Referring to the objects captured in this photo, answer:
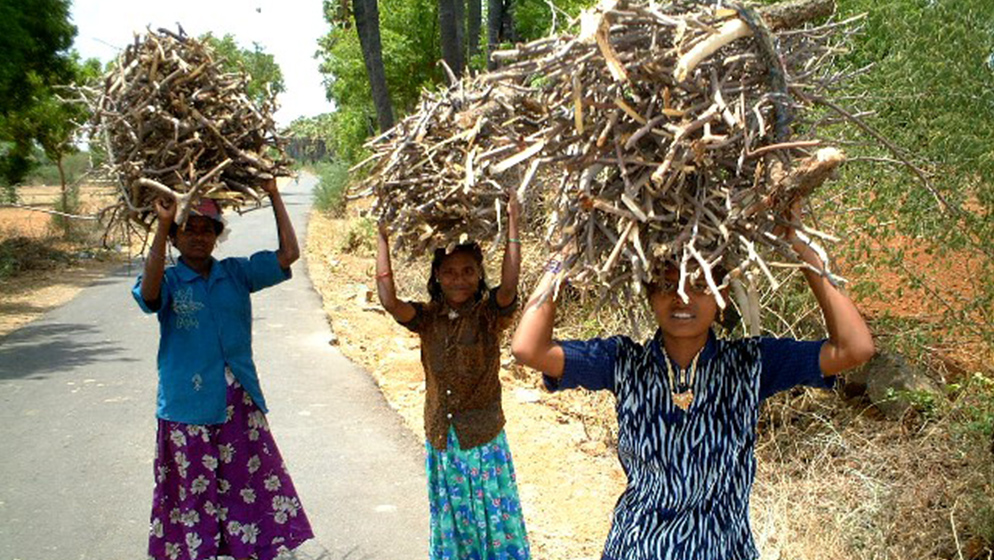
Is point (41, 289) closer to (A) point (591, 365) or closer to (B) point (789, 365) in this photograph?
(A) point (591, 365)

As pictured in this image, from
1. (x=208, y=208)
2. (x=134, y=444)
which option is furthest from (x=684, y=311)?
(x=134, y=444)

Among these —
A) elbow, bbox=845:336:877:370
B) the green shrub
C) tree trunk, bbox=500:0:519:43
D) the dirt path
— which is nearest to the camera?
elbow, bbox=845:336:877:370

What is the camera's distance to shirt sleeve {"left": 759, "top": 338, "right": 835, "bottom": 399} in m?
2.38

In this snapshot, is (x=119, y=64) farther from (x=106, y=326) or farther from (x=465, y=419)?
(x=106, y=326)

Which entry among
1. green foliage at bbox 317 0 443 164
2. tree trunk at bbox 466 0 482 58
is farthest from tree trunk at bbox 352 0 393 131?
green foliage at bbox 317 0 443 164

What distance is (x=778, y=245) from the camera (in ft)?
6.79

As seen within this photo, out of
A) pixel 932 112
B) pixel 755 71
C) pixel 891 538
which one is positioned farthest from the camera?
pixel 932 112

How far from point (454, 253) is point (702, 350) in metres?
1.31

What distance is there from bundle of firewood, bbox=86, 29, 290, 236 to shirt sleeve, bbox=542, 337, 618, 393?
1644 mm

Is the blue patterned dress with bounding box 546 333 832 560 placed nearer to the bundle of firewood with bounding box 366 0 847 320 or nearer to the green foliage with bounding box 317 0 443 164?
the bundle of firewood with bounding box 366 0 847 320

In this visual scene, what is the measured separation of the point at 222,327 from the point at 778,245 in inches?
100.0

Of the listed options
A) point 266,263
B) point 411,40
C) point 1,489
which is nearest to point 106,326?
point 1,489

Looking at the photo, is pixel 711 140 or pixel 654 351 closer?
pixel 711 140

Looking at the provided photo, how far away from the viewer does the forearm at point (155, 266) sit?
339 cm
